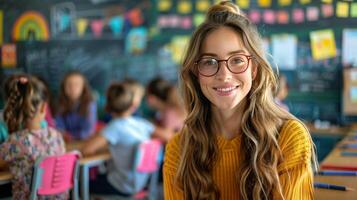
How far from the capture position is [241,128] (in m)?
1.52

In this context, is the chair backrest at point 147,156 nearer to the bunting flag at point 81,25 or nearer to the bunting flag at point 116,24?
the bunting flag at point 116,24

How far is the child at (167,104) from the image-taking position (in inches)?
155

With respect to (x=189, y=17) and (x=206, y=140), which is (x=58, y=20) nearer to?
(x=189, y=17)

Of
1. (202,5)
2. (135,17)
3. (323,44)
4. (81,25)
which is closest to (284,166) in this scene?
(323,44)

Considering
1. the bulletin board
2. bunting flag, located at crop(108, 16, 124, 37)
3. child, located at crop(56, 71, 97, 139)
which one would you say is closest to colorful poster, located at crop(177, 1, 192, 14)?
bunting flag, located at crop(108, 16, 124, 37)

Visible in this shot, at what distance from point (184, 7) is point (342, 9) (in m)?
1.72

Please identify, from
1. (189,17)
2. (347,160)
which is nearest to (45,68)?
(189,17)

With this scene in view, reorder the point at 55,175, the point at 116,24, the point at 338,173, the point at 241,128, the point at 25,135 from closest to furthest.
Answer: the point at 241,128 < the point at 338,173 < the point at 25,135 < the point at 55,175 < the point at 116,24

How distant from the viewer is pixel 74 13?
5.75m

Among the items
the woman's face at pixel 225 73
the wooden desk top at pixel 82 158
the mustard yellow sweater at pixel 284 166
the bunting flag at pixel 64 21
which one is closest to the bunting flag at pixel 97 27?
the bunting flag at pixel 64 21

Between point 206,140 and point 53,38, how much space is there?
4.80 meters

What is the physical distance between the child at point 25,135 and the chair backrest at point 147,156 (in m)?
0.66

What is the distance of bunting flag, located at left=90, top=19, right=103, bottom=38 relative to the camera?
18.4 feet

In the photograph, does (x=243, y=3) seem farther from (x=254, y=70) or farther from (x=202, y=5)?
(x=254, y=70)
